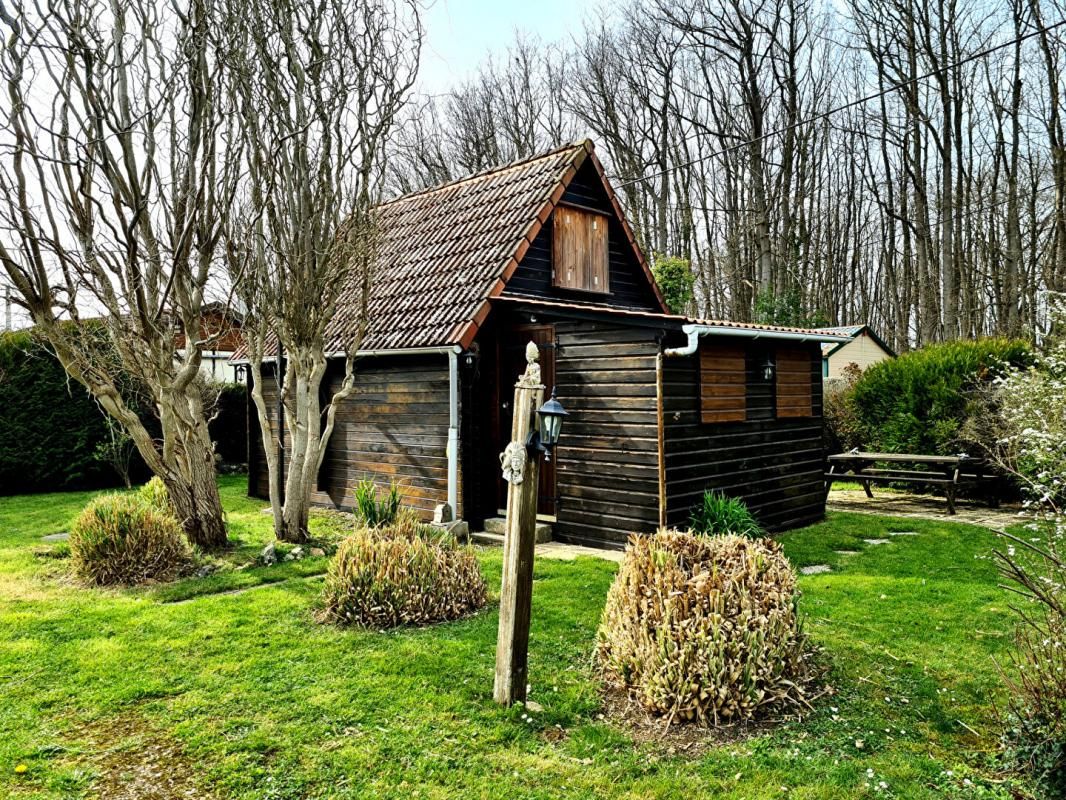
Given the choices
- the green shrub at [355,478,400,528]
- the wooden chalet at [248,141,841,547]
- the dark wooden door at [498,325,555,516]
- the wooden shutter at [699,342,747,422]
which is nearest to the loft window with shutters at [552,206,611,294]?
the wooden chalet at [248,141,841,547]

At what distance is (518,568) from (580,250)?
7957mm

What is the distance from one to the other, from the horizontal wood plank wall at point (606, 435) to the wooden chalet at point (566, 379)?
0.06 ft

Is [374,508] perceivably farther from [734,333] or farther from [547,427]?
[734,333]

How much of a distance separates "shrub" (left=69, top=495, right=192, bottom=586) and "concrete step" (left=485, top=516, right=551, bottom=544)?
11.8 feet

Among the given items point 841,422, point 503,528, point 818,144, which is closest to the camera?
point 503,528

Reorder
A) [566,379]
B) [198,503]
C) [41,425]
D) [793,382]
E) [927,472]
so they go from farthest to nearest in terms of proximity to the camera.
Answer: [41,425] < [927,472] < [793,382] < [566,379] < [198,503]

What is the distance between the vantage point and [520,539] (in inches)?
158

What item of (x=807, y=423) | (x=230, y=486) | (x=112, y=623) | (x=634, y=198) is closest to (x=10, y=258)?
(x=112, y=623)

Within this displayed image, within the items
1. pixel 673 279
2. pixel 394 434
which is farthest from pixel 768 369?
pixel 673 279

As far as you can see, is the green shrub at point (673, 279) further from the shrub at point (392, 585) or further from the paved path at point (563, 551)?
the shrub at point (392, 585)

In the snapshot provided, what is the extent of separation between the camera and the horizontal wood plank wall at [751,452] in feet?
25.5

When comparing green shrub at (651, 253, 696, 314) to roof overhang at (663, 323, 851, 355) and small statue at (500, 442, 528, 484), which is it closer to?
roof overhang at (663, 323, 851, 355)

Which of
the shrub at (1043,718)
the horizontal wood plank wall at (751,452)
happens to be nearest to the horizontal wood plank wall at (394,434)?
the horizontal wood plank wall at (751,452)

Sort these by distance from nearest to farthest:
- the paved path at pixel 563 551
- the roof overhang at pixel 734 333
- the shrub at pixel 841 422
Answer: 1. the roof overhang at pixel 734 333
2. the paved path at pixel 563 551
3. the shrub at pixel 841 422
